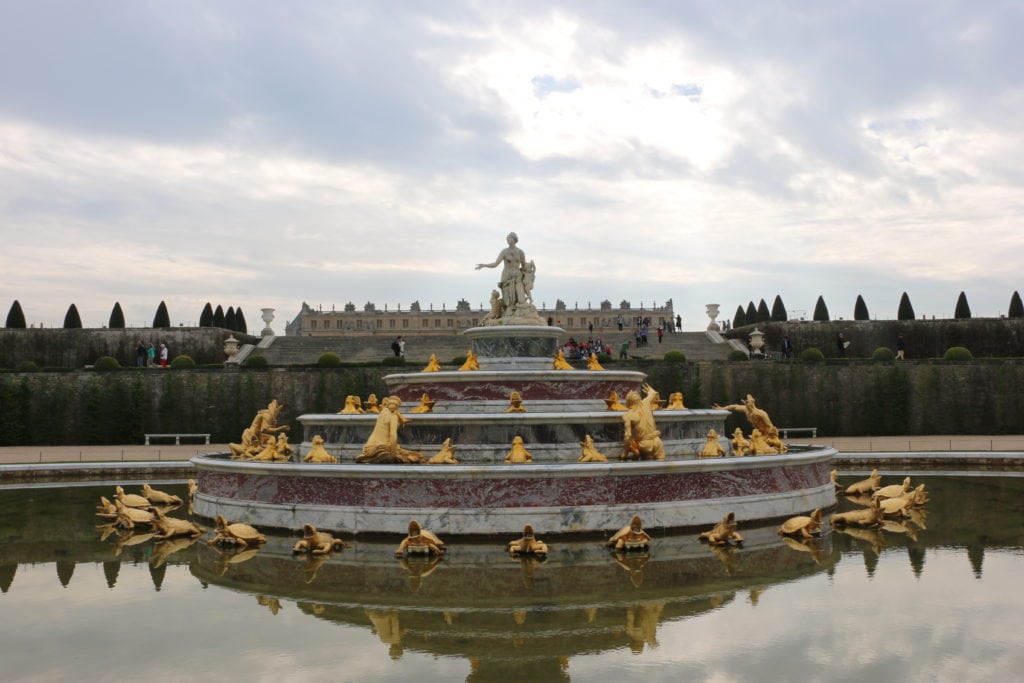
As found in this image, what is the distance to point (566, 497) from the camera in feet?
43.7

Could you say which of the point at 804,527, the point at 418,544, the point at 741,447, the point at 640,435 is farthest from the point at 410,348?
the point at 418,544

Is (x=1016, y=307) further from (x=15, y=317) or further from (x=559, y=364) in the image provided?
(x=15, y=317)

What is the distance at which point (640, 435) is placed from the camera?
575 inches

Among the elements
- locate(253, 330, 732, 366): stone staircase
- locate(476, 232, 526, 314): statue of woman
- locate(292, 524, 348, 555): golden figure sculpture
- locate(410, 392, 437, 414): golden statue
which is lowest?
locate(292, 524, 348, 555): golden figure sculpture

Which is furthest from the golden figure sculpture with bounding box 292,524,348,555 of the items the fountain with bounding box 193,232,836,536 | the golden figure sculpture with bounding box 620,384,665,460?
the golden figure sculpture with bounding box 620,384,665,460

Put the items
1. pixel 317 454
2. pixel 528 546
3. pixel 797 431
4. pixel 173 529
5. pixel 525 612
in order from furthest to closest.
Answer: pixel 797 431
pixel 317 454
pixel 173 529
pixel 528 546
pixel 525 612

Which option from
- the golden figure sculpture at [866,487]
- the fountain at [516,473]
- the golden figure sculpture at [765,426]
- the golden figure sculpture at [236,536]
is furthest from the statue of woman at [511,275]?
the golden figure sculpture at [236,536]

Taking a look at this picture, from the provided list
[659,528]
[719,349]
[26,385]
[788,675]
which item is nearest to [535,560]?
[659,528]

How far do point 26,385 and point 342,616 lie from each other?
28549 millimetres

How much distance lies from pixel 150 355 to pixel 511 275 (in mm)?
24521

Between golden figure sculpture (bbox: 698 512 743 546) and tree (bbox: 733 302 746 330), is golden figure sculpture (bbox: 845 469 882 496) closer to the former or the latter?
golden figure sculpture (bbox: 698 512 743 546)

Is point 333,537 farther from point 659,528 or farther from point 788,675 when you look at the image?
point 788,675

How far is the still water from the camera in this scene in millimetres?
7742

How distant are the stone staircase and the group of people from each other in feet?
16.4
